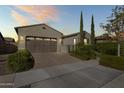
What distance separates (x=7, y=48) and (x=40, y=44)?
83.7 inches

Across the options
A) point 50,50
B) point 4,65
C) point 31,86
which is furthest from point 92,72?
point 4,65

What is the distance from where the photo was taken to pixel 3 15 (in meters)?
9.77

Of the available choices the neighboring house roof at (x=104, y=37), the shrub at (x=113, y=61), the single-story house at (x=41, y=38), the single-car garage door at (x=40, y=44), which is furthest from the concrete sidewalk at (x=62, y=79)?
the neighboring house roof at (x=104, y=37)

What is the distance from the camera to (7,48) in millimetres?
11359

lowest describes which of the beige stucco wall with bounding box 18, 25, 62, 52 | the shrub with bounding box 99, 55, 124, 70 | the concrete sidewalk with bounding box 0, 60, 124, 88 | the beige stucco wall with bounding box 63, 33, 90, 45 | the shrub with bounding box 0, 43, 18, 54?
the concrete sidewalk with bounding box 0, 60, 124, 88

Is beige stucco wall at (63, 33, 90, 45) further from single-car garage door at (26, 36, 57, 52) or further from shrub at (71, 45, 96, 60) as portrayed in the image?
single-car garage door at (26, 36, 57, 52)

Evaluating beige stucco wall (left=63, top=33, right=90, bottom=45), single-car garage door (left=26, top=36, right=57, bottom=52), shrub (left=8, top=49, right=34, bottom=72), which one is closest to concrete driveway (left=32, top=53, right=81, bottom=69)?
single-car garage door (left=26, top=36, right=57, bottom=52)

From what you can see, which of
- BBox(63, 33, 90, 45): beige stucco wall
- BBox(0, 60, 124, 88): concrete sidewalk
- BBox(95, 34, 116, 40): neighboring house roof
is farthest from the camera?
BBox(95, 34, 116, 40): neighboring house roof

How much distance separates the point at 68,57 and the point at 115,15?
399 centimetres

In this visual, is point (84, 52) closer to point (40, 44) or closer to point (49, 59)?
→ point (49, 59)

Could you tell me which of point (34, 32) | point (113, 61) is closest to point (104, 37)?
point (113, 61)

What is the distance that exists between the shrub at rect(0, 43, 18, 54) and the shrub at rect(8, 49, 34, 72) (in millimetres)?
562

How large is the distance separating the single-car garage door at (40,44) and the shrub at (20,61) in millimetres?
563

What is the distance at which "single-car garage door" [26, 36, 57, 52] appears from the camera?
10.5m
